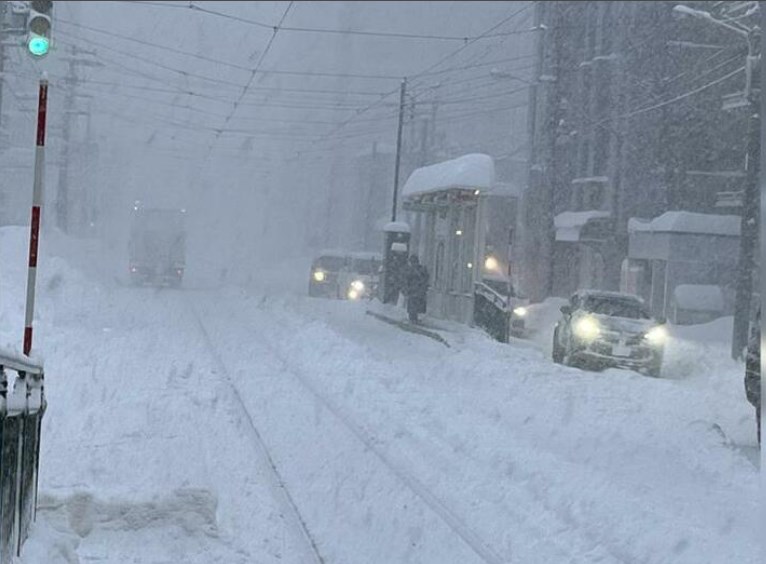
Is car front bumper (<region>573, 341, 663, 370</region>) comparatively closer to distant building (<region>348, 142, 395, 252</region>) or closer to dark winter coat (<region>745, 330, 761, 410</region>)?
dark winter coat (<region>745, 330, 761, 410</region>)

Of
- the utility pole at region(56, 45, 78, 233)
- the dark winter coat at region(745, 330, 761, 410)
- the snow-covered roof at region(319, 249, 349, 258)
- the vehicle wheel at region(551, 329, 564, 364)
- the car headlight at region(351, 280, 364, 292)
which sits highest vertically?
the utility pole at region(56, 45, 78, 233)

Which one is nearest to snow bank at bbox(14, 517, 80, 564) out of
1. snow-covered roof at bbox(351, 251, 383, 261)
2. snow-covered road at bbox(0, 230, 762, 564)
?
snow-covered road at bbox(0, 230, 762, 564)

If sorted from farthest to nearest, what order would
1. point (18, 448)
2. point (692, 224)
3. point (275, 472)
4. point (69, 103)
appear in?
point (69, 103)
point (692, 224)
point (275, 472)
point (18, 448)

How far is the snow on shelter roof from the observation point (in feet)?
80.9

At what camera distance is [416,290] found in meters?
29.8

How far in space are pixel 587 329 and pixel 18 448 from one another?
17.5 m

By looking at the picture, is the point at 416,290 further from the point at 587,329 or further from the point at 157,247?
the point at 157,247

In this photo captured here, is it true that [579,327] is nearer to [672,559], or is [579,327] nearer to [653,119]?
[672,559]

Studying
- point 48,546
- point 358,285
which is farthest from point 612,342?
Result: point 358,285

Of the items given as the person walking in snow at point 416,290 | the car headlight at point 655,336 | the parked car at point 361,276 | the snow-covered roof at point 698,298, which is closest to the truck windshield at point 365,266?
the parked car at point 361,276

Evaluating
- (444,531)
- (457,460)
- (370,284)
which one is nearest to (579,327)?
(457,460)

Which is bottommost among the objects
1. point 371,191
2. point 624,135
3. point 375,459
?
point 375,459

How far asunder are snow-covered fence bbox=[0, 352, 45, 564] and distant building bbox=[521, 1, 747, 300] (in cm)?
3267

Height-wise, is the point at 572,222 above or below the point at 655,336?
above
